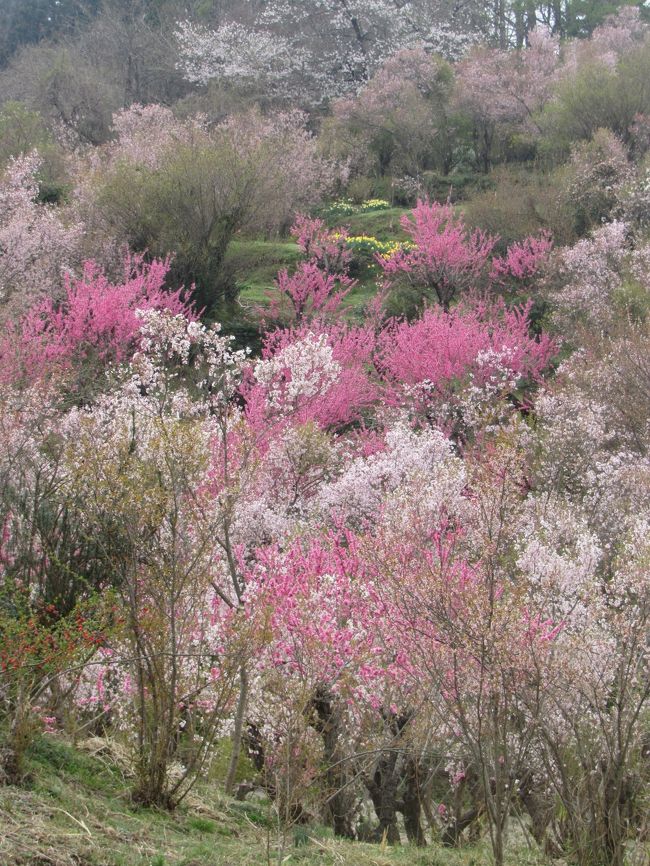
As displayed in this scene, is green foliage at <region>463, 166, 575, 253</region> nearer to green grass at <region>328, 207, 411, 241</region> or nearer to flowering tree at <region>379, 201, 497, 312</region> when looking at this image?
flowering tree at <region>379, 201, 497, 312</region>

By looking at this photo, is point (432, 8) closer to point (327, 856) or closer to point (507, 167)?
point (507, 167)

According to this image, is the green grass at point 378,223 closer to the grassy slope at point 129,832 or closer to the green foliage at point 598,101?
the green foliage at point 598,101

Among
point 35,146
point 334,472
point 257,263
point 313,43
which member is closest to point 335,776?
point 334,472

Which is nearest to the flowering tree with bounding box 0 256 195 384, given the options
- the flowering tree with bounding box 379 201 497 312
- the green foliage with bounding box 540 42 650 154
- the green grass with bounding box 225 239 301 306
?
the green grass with bounding box 225 239 301 306

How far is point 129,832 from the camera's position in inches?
197

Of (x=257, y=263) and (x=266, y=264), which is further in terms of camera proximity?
(x=266, y=264)

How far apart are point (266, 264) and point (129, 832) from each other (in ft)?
64.9

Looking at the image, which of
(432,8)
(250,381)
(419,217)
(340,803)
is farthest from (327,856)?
(432,8)

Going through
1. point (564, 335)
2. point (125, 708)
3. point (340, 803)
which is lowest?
point (340, 803)

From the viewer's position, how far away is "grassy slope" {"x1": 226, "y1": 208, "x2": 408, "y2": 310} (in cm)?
2195

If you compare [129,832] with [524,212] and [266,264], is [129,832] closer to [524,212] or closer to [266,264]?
[266,264]

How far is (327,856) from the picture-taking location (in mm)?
5695

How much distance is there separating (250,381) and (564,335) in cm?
686

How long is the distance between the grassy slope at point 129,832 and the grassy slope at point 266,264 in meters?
15.9
